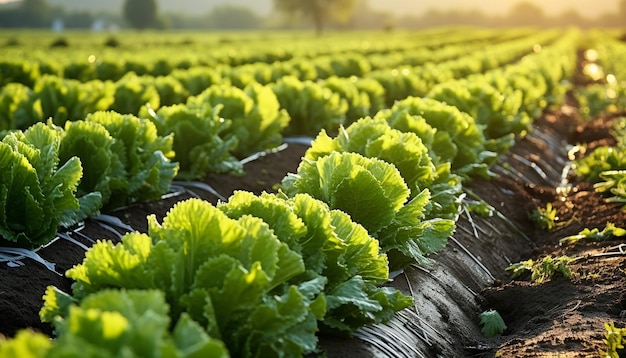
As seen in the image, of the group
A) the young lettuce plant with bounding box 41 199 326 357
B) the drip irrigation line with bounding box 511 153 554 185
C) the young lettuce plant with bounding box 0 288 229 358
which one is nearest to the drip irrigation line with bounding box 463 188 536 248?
the drip irrigation line with bounding box 511 153 554 185

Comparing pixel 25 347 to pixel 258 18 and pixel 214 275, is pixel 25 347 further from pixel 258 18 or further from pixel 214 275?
pixel 258 18

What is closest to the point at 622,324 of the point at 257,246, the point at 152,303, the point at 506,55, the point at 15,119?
the point at 257,246

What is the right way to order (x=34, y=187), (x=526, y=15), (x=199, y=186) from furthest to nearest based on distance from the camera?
(x=526, y=15)
(x=199, y=186)
(x=34, y=187)

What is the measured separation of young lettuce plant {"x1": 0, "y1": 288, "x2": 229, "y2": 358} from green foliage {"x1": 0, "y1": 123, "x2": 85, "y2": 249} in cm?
269

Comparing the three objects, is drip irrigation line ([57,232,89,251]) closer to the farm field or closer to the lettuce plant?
the farm field

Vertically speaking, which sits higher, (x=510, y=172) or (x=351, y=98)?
(x=351, y=98)

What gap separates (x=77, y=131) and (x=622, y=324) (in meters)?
3.93

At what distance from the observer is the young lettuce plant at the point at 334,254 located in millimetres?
3672

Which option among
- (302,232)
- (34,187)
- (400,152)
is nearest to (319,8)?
(400,152)

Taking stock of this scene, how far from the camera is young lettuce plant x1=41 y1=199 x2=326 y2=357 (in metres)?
3.18

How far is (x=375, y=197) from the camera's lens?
4555 millimetres

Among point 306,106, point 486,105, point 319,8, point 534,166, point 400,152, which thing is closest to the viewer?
point 400,152

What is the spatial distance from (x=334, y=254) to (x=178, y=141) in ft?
13.5

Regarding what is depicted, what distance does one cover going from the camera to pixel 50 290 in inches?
124
